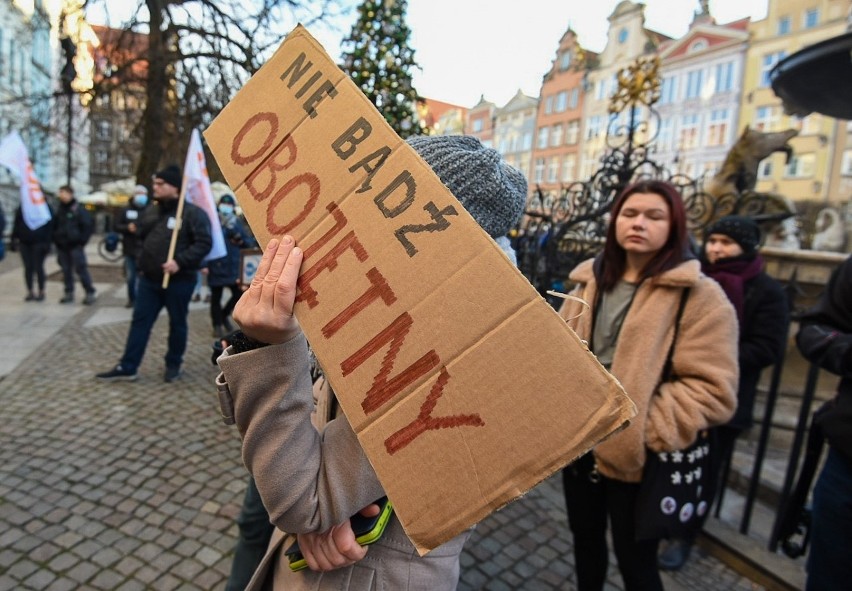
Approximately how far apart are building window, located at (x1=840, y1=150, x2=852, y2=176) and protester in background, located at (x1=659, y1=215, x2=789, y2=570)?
33814mm

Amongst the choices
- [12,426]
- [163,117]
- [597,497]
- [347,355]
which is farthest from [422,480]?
[163,117]

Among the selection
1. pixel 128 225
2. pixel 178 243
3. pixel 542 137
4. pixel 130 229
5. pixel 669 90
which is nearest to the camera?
pixel 178 243

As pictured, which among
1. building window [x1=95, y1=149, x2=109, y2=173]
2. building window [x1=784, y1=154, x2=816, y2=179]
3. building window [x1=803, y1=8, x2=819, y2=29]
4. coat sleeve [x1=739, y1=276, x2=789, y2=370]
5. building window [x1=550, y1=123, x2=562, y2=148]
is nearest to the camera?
coat sleeve [x1=739, y1=276, x2=789, y2=370]

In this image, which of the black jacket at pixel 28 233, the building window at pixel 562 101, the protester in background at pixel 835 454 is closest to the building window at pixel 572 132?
the building window at pixel 562 101

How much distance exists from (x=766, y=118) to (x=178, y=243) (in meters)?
36.4

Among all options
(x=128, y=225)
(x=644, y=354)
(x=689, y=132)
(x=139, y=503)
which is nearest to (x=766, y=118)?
(x=689, y=132)

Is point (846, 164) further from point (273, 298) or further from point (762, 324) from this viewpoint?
point (273, 298)

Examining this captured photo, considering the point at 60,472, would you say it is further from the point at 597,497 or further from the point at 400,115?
the point at 400,115

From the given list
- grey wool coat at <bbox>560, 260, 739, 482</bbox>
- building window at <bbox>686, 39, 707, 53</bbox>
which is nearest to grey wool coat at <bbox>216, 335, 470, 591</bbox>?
grey wool coat at <bbox>560, 260, 739, 482</bbox>

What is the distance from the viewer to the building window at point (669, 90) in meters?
37.0

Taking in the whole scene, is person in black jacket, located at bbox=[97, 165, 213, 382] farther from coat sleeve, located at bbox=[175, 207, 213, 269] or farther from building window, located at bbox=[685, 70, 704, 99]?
building window, located at bbox=[685, 70, 704, 99]

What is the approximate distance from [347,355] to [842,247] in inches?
406

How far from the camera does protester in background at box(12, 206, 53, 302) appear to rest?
774 centimetres

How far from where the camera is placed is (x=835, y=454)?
181 centimetres
